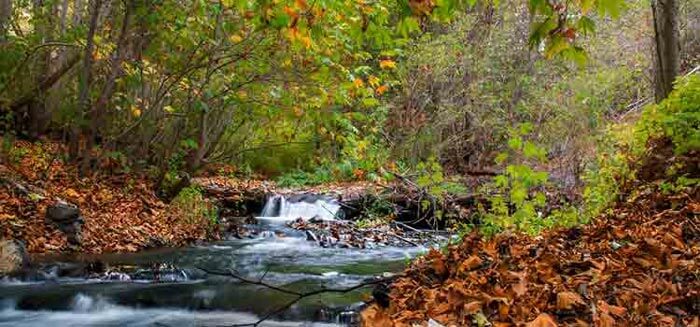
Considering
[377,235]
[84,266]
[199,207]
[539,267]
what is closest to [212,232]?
[199,207]

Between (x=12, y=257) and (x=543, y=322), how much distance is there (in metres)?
6.84

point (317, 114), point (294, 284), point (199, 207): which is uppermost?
point (317, 114)

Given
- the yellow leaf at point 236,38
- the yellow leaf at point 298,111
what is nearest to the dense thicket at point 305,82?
the yellow leaf at point 298,111

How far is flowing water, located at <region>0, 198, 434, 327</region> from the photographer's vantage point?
6465mm

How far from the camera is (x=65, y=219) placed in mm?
9406

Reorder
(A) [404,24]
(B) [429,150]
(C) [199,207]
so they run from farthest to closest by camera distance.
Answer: (B) [429,150] < (C) [199,207] < (A) [404,24]

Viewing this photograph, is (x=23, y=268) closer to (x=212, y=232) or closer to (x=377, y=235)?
(x=212, y=232)

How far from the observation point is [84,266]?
26.6 ft

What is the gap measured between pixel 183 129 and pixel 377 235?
4295 millimetres

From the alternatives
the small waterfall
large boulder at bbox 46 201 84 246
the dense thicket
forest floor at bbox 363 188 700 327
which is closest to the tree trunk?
the dense thicket

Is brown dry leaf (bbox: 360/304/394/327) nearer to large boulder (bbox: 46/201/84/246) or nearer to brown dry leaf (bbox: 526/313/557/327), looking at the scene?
brown dry leaf (bbox: 526/313/557/327)

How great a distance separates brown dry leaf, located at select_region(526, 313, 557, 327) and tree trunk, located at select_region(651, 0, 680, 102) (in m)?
5.07

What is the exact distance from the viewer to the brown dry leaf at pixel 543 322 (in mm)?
3102

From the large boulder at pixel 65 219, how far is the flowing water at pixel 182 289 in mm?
554
